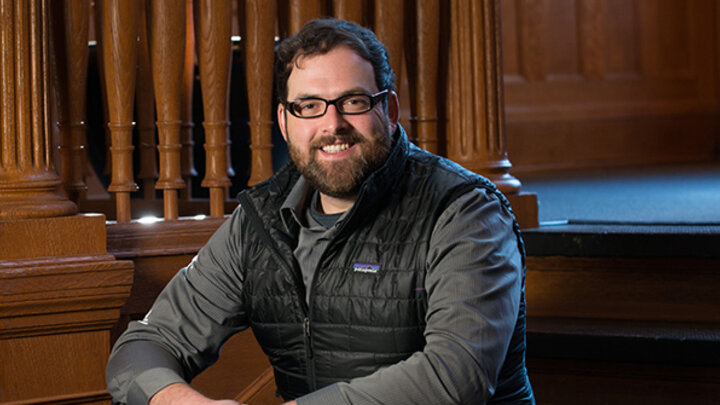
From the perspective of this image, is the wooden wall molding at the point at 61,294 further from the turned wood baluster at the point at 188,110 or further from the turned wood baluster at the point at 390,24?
the turned wood baluster at the point at 188,110

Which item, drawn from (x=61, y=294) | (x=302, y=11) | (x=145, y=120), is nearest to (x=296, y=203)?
(x=61, y=294)

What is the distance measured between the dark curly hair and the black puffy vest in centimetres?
15

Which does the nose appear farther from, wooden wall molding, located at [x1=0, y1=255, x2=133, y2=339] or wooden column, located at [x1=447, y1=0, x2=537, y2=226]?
wooden column, located at [x1=447, y1=0, x2=537, y2=226]

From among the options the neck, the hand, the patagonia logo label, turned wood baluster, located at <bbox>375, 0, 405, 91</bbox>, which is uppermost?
turned wood baluster, located at <bbox>375, 0, 405, 91</bbox>

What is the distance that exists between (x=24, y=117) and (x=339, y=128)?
0.71m

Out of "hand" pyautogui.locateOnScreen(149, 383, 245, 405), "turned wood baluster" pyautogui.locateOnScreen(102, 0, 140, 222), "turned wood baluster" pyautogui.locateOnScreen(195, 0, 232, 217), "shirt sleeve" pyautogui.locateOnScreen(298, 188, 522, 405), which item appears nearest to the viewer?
"shirt sleeve" pyautogui.locateOnScreen(298, 188, 522, 405)

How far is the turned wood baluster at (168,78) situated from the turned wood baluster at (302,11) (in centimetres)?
28

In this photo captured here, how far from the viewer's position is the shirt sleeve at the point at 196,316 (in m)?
1.60

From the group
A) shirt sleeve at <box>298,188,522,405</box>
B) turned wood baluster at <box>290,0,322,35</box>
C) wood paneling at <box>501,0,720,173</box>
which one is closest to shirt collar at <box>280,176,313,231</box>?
shirt sleeve at <box>298,188,522,405</box>

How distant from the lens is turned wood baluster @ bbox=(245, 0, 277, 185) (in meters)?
2.12

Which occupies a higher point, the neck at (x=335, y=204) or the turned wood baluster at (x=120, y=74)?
the turned wood baluster at (x=120, y=74)

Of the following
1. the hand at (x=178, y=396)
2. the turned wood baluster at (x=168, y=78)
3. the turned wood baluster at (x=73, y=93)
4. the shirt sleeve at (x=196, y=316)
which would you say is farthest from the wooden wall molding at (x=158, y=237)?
the hand at (x=178, y=396)

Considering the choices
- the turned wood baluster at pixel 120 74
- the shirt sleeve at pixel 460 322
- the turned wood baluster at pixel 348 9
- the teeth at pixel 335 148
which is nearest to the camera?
the shirt sleeve at pixel 460 322

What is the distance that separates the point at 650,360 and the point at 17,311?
4.36ft
